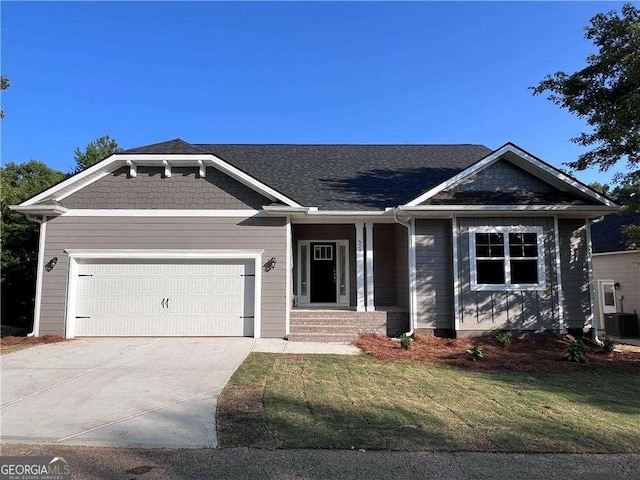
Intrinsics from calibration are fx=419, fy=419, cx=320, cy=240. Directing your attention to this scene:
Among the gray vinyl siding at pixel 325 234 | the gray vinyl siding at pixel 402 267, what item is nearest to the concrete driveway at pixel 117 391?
the gray vinyl siding at pixel 325 234

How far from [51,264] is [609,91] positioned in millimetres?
14208

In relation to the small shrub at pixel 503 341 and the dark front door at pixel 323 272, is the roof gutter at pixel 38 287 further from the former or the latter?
the small shrub at pixel 503 341

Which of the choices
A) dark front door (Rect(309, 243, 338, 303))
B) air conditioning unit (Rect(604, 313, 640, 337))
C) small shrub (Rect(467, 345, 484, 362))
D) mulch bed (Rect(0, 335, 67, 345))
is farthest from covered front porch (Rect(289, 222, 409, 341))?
air conditioning unit (Rect(604, 313, 640, 337))

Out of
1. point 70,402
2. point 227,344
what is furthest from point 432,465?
point 227,344

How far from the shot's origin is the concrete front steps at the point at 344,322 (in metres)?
10.6

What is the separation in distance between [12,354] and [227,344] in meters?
4.30

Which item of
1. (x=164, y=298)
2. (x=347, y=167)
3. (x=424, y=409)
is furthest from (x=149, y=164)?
(x=424, y=409)

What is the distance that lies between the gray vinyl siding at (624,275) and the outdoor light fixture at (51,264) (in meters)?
18.0

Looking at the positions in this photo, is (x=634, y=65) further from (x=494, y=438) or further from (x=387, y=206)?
(x=494, y=438)

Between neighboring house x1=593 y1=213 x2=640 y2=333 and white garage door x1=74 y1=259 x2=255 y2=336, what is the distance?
13704mm

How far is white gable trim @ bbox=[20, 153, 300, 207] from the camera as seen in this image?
34.3 ft

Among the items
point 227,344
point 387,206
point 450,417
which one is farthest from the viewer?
point 387,206

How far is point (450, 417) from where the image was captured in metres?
5.09

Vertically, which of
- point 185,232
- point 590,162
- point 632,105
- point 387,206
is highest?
point 632,105
